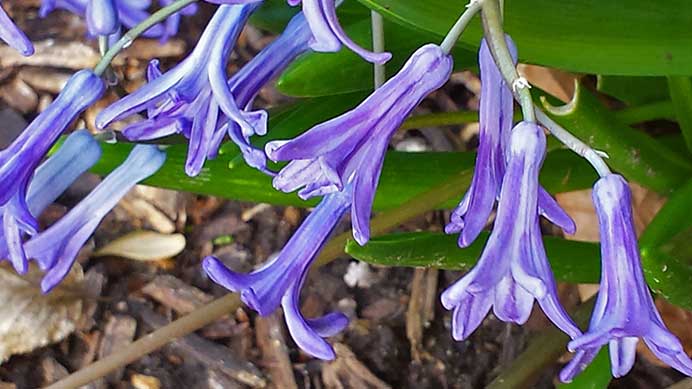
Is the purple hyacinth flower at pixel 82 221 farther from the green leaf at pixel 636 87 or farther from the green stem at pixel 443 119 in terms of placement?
the green leaf at pixel 636 87

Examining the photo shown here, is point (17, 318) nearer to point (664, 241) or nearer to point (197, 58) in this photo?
point (197, 58)

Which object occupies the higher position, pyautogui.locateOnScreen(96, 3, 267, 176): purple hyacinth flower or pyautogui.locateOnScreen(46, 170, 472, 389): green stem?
pyautogui.locateOnScreen(96, 3, 267, 176): purple hyacinth flower

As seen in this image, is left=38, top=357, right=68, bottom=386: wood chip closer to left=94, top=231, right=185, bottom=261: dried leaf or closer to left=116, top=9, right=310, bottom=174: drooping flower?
left=94, top=231, right=185, bottom=261: dried leaf

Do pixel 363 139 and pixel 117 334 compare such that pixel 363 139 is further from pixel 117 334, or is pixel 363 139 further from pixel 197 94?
pixel 117 334

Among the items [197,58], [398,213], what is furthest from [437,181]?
[197,58]

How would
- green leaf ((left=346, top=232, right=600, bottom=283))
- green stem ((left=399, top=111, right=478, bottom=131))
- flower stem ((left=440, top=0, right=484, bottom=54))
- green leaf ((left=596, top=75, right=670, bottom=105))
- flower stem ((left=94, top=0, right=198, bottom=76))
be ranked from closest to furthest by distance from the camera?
1. flower stem ((left=440, top=0, right=484, bottom=54))
2. flower stem ((left=94, top=0, right=198, bottom=76))
3. green leaf ((left=346, top=232, right=600, bottom=283))
4. green stem ((left=399, top=111, right=478, bottom=131))
5. green leaf ((left=596, top=75, right=670, bottom=105))

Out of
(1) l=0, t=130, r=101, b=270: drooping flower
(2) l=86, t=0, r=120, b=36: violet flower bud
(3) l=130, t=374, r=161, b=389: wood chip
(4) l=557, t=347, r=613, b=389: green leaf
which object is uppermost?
(2) l=86, t=0, r=120, b=36: violet flower bud

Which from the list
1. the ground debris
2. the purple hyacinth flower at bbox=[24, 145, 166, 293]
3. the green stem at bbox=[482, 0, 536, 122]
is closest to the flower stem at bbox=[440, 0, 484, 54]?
the green stem at bbox=[482, 0, 536, 122]
